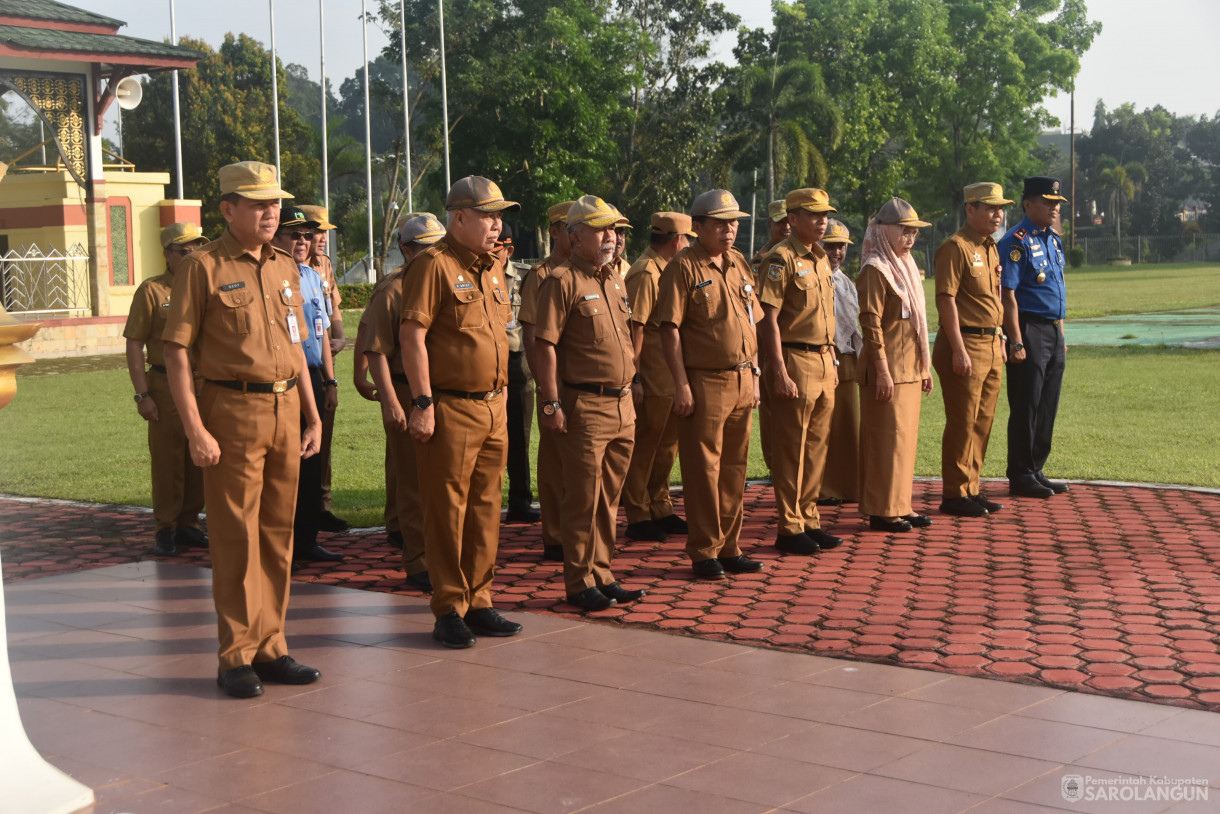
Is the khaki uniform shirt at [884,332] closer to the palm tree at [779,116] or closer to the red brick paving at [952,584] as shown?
the red brick paving at [952,584]

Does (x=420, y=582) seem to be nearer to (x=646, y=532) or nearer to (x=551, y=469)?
(x=551, y=469)

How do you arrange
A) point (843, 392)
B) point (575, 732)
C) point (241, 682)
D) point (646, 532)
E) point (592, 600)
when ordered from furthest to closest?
point (843, 392), point (646, 532), point (592, 600), point (241, 682), point (575, 732)

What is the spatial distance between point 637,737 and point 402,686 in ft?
3.59

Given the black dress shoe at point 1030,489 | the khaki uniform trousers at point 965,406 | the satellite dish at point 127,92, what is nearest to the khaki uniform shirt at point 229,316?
the khaki uniform trousers at point 965,406

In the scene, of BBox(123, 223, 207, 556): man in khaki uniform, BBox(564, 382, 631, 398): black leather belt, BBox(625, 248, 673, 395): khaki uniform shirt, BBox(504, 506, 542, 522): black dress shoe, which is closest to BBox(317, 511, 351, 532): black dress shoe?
BBox(123, 223, 207, 556): man in khaki uniform

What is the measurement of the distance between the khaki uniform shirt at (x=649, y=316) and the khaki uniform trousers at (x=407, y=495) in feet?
4.30

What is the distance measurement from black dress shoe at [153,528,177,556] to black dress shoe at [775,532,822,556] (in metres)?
3.58

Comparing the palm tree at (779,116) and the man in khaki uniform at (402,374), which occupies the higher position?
the palm tree at (779,116)

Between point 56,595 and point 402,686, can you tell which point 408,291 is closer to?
point 402,686

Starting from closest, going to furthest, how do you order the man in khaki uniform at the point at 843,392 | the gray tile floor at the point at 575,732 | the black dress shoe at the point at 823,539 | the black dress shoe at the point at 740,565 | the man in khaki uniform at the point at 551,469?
the gray tile floor at the point at 575,732
the black dress shoe at the point at 740,565
the man in khaki uniform at the point at 551,469
the black dress shoe at the point at 823,539
the man in khaki uniform at the point at 843,392

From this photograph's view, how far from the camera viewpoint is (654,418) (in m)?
8.09

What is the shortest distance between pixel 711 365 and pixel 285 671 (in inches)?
109

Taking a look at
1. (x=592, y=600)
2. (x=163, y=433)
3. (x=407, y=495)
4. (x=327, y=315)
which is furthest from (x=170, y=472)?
(x=592, y=600)

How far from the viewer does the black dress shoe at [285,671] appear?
204 inches
